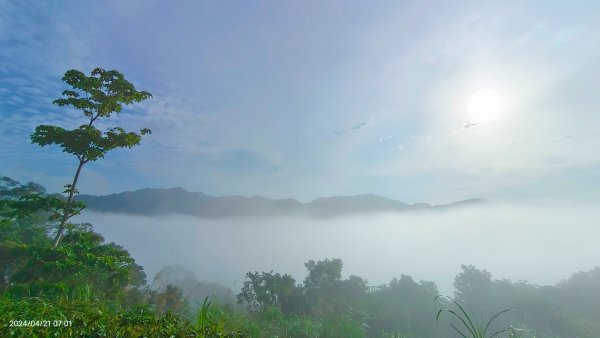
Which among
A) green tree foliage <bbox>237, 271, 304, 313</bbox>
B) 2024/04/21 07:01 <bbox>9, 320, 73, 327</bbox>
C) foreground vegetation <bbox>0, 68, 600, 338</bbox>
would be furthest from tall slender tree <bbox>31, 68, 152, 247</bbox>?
green tree foliage <bbox>237, 271, 304, 313</bbox>

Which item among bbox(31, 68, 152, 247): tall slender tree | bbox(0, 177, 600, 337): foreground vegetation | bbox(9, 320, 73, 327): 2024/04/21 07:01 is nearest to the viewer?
bbox(9, 320, 73, 327): 2024/04/21 07:01

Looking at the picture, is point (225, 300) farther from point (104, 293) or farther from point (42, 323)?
point (42, 323)

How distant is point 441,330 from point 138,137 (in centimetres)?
Answer: 4748

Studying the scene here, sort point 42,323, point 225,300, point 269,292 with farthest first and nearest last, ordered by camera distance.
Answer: point 269,292 < point 225,300 < point 42,323

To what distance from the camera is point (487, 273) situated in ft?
189

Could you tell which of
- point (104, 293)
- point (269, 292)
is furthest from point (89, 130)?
point (269, 292)

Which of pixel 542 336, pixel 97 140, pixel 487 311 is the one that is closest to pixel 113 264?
pixel 97 140

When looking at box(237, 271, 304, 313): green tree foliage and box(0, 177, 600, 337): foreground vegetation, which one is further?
box(237, 271, 304, 313): green tree foliage

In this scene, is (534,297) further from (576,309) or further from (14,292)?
(14,292)

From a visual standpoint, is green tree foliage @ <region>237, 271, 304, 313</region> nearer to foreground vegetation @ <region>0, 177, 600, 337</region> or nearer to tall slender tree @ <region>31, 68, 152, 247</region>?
foreground vegetation @ <region>0, 177, 600, 337</region>

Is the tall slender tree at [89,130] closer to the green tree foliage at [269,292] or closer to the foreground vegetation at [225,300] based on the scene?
the foreground vegetation at [225,300]

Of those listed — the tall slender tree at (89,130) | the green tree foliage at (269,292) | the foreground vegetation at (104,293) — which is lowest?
the green tree foliage at (269,292)

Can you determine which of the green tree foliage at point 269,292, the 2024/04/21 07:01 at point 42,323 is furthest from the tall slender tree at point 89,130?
the green tree foliage at point 269,292

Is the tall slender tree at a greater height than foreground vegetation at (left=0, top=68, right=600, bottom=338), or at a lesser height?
greater
